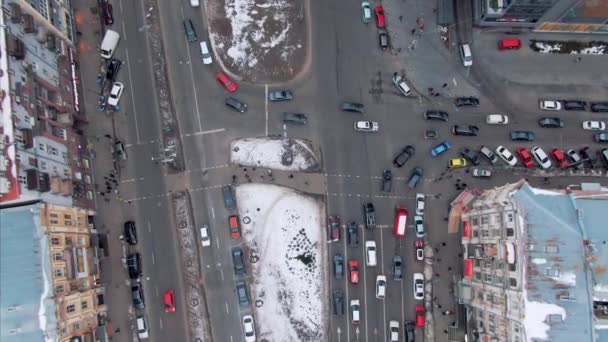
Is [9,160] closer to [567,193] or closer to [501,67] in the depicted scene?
[567,193]

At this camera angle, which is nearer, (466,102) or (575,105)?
(466,102)

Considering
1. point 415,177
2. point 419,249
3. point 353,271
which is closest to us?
Answer: point 353,271

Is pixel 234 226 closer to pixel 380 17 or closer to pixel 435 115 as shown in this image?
pixel 435 115

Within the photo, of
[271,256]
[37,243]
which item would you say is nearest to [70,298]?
[37,243]

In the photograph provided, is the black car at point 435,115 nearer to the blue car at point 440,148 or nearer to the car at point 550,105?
the blue car at point 440,148

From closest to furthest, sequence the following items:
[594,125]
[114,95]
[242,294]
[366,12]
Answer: [242,294], [114,95], [594,125], [366,12]

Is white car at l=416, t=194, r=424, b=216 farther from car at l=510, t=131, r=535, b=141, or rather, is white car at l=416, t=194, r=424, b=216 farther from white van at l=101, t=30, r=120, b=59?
white van at l=101, t=30, r=120, b=59

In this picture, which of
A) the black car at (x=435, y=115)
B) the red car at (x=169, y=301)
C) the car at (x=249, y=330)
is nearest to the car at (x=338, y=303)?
the car at (x=249, y=330)

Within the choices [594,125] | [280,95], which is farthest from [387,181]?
[594,125]
